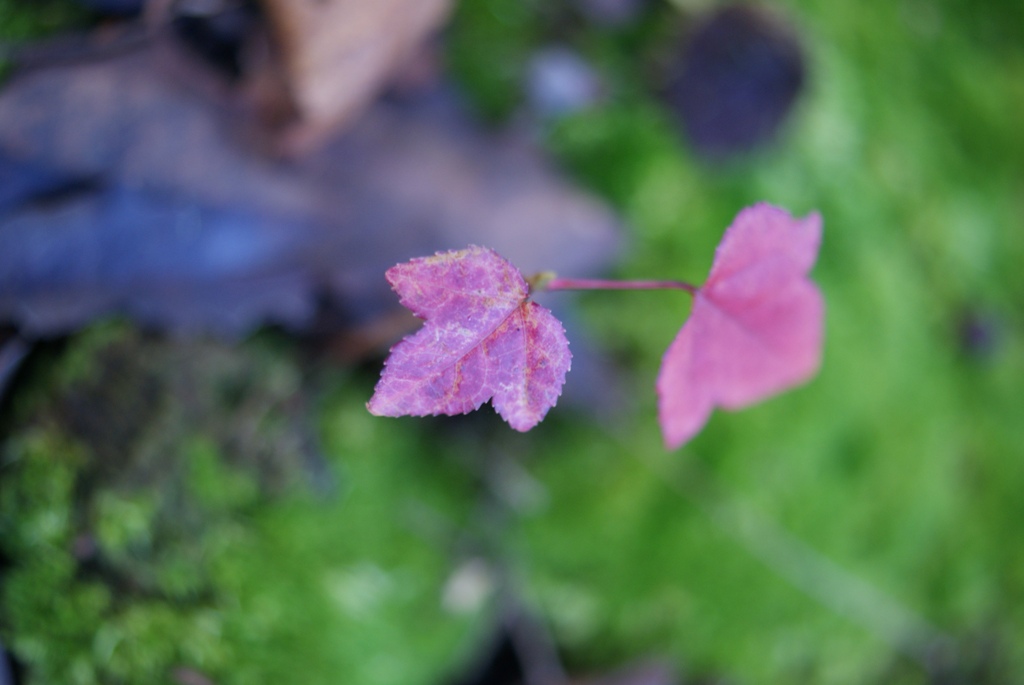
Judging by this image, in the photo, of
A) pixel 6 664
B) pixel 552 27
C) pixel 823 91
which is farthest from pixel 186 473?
pixel 823 91

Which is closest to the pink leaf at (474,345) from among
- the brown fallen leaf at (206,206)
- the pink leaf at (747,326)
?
the pink leaf at (747,326)

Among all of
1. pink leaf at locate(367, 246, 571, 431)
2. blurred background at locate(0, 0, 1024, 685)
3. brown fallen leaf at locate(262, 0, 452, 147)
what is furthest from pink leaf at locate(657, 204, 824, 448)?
brown fallen leaf at locate(262, 0, 452, 147)

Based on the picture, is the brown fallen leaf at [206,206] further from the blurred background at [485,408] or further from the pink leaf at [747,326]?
the pink leaf at [747,326]

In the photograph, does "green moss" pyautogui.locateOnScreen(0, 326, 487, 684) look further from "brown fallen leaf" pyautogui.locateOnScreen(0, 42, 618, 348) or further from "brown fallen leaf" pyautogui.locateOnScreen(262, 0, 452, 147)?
"brown fallen leaf" pyautogui.locateOnScreen(262, 0, 452, 147)

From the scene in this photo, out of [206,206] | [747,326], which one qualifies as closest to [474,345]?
[747,326]

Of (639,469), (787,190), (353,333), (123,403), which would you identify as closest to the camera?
(123,403)

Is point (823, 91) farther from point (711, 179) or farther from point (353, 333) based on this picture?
point (353, 333)

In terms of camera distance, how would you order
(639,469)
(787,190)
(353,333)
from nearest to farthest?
(353,333) → (639,469) → (787,190)
